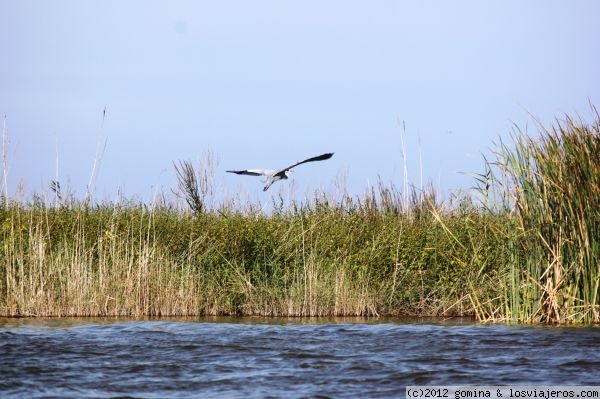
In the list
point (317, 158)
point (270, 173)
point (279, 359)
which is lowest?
point (279, 359)

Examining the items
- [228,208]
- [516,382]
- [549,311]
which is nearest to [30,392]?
[516,382]

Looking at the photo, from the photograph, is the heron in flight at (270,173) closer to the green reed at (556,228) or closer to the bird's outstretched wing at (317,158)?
the bird's outstretched wing at (317,158)

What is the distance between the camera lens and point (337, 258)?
1270 cm

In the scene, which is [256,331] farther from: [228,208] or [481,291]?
[228,208]

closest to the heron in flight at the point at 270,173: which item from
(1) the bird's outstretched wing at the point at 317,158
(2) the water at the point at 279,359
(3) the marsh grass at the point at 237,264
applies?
(1) the bird's outstretched wing at the point at 317,158

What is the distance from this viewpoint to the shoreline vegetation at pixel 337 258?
950cm

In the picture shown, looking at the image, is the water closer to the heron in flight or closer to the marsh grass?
the marsh grass

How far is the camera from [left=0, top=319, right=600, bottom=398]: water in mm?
6711

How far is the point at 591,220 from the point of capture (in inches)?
370

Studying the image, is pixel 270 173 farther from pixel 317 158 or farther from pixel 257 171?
pixel 317 158

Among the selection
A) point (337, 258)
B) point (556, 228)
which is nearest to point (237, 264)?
point (337, 258)

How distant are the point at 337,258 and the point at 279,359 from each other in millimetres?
4790

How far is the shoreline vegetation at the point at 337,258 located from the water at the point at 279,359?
0.80 m

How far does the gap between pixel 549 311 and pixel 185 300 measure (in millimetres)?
4847
